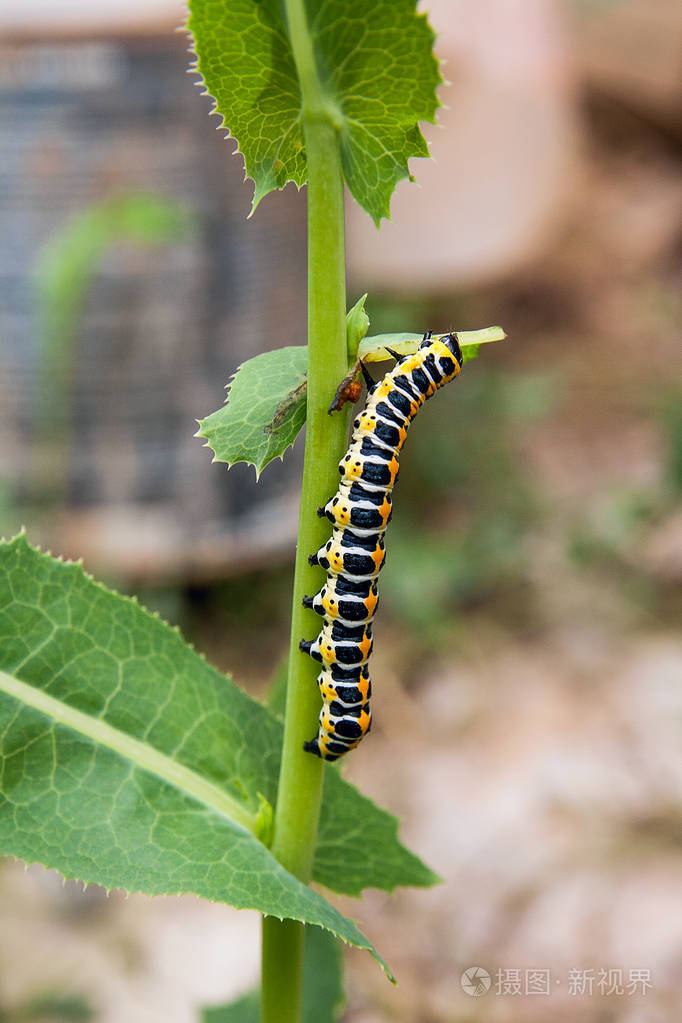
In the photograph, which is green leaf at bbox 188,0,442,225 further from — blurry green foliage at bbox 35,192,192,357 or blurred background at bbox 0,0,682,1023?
blurry green foliage at bbox 35,192,192,357

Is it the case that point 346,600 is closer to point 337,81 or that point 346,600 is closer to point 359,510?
point 359,510

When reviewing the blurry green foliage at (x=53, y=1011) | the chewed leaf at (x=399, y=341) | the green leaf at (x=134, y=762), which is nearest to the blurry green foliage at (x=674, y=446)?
the blurry green foliage at (x=53, y=1011)

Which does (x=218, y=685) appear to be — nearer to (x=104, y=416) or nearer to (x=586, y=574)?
(x=104, y=416)

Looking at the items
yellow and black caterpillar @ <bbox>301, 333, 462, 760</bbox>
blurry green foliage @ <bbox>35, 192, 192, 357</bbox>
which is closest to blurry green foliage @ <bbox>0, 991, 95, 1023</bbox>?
yellow and black caterpillar @ <bbox>301, 333, 462, 760</bbox>

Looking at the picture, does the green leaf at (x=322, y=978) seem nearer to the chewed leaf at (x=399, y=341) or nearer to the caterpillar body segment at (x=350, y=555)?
the caterpillar body segment at (x=350, y=555)

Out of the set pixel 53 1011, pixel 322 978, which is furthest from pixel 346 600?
pixel 53 1011

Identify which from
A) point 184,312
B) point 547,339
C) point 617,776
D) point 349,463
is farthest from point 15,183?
point 547,339
